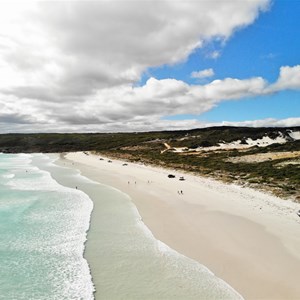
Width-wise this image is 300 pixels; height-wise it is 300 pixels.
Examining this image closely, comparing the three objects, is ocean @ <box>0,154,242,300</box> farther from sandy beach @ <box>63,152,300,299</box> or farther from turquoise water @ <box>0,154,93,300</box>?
sandy beach @ <box>63,152,300,299</box>

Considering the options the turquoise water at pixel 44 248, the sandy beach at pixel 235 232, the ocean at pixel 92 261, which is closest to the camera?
the ocean at pixel 92 261

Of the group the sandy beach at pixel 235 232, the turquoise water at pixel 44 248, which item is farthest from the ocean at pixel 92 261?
the sandy beach at pixel 235 232

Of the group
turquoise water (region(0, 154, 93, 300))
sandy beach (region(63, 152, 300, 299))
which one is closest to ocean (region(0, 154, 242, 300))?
turquoise water (region(0, 154, 93, 300))

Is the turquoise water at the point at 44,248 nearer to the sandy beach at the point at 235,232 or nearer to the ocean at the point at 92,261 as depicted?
the ocean at the point at 92,261

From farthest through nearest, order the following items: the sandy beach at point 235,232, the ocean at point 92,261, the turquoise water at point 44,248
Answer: the sandy beach at point 235,232, the turquoise water at point 44,248, the ocean at point 92,261

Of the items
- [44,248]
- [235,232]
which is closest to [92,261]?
[44,248]

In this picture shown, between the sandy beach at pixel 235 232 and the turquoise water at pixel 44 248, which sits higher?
the sandy beach at pixel 235 232
